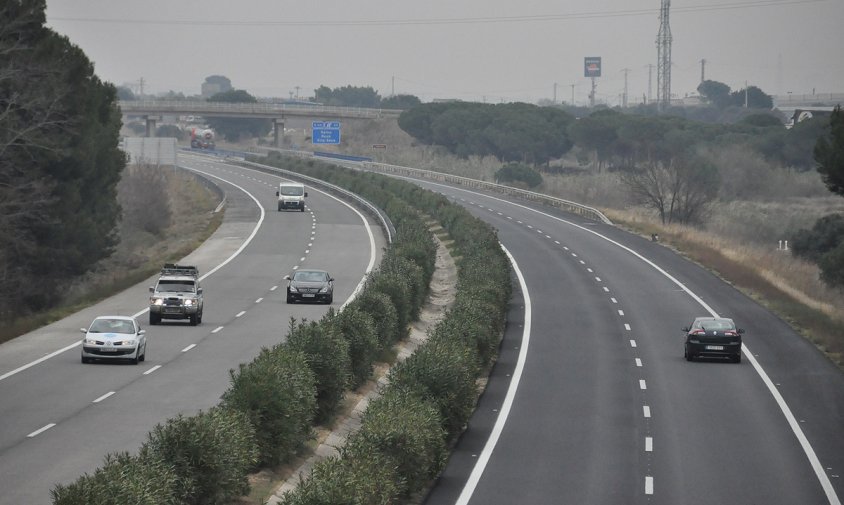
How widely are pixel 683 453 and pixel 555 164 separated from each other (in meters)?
158

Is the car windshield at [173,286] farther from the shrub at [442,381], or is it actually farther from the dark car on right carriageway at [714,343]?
the shrub at [442,381]

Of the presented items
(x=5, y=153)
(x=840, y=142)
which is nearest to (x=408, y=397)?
(x=840, y=142)

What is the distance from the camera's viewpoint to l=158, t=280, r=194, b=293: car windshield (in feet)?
148

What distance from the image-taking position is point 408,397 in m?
25.5

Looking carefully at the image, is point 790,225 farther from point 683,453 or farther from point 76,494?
Answer: point 76,494

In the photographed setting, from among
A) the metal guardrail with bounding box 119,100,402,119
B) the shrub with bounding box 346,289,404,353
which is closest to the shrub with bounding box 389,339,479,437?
the shrub with bounding box 346,289,404,353

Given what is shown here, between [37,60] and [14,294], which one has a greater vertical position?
[37,60]

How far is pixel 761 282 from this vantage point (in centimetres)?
6225

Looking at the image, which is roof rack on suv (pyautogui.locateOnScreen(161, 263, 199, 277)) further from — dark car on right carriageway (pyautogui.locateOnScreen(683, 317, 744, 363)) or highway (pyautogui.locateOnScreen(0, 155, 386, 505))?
dark car on right carriageway (pyautogui.locateOnScreen(683, 317, 744, 363))

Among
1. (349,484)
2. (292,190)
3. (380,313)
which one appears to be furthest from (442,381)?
(292,190)

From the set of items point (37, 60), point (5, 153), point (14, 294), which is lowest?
point (14, 294)

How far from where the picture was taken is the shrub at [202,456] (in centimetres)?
1827

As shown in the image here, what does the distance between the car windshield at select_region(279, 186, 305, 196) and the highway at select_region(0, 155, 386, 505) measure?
15305mm

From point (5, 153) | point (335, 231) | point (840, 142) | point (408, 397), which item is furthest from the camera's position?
point (335, 231)
